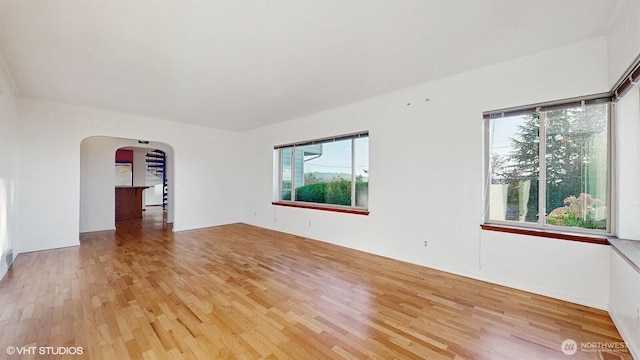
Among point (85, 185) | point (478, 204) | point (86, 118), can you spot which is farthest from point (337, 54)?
point (85, 185)

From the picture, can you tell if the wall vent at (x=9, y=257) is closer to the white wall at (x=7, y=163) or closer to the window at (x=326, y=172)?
the white wall at (x=7, y=163)

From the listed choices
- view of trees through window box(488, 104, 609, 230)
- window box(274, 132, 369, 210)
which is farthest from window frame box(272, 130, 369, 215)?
view of trees through window box(488, 104, 609, 230)

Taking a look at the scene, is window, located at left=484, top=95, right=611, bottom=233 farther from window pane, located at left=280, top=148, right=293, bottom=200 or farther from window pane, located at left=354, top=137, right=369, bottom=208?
window pane, located at left=280, top=148, right=293, bottom=200

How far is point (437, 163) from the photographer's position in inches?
136

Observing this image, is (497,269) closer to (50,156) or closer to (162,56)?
(162,56)

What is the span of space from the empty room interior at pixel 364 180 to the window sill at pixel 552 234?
20 mm

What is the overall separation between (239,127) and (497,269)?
603cm

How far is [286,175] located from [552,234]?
4935mm

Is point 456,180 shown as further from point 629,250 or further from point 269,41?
point 269,41

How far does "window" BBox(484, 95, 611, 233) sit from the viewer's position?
2.55 metres

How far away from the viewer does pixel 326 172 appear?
17.5ft

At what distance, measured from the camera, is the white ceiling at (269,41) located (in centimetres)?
203

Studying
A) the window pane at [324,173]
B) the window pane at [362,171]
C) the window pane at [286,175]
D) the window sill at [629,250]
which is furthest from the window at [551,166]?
the window pane at [286,175]

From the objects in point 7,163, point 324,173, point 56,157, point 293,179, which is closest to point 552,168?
point 324,173
